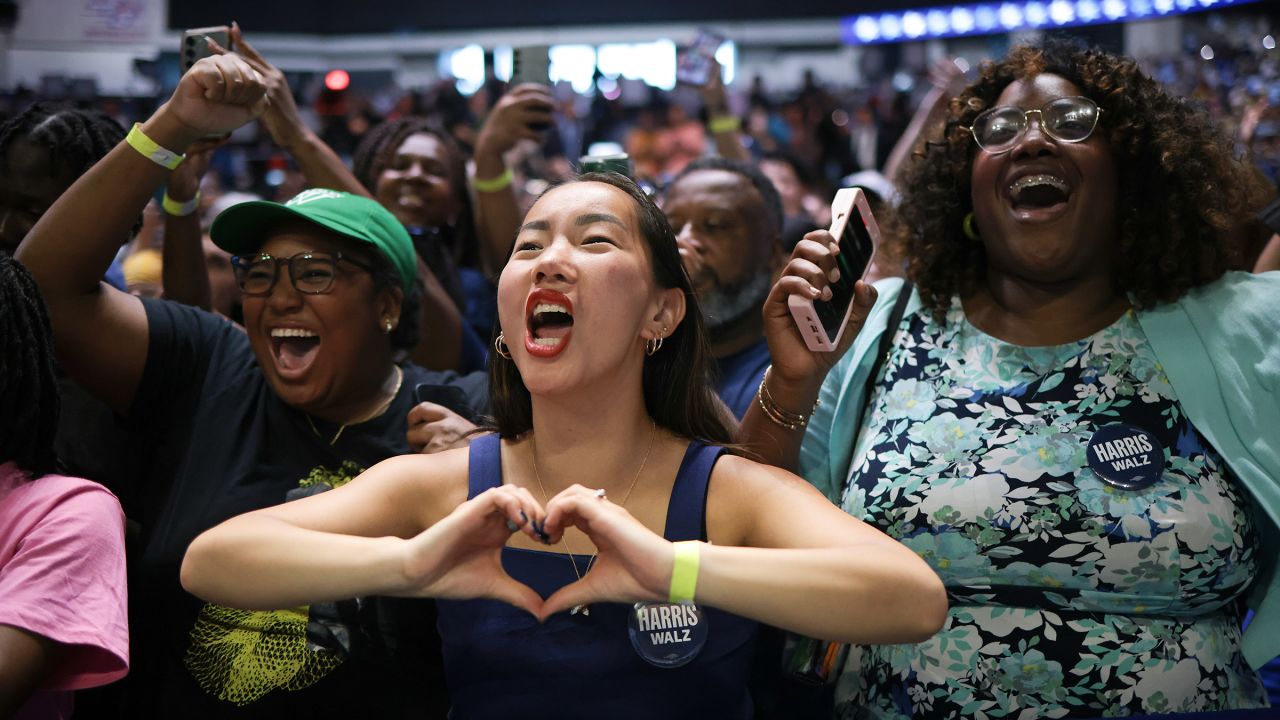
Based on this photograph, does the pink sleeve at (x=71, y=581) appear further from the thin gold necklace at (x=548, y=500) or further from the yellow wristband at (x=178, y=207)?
the yellow wristband at (x=178, y=207)

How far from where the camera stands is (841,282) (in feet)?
7.16

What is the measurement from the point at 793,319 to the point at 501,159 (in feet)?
6.86

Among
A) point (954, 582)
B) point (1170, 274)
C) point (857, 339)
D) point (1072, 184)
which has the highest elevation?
point (1072, 184)

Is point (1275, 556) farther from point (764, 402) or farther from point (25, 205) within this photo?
point (25, 205)

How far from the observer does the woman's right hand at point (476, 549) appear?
162 cm

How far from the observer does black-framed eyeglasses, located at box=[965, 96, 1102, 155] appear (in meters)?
2.38

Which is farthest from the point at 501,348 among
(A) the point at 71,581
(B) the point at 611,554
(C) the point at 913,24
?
(C) the point at 913,24

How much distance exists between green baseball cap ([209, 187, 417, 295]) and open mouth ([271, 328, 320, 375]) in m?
0.23

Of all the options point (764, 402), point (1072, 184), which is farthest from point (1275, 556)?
point (764, 402)

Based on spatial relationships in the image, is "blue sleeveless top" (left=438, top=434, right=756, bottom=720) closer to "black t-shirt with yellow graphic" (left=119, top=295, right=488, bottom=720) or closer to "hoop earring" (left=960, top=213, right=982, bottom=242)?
"black t-shirt with yellow graphic" (left=119, top=295, right=488, bottom=720)

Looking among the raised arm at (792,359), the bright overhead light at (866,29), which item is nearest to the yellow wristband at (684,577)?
the raised arm at (792,359)

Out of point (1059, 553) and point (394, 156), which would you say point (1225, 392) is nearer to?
point (1059, 553)

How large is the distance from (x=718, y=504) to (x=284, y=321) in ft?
3.73

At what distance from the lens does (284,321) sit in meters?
2.54
